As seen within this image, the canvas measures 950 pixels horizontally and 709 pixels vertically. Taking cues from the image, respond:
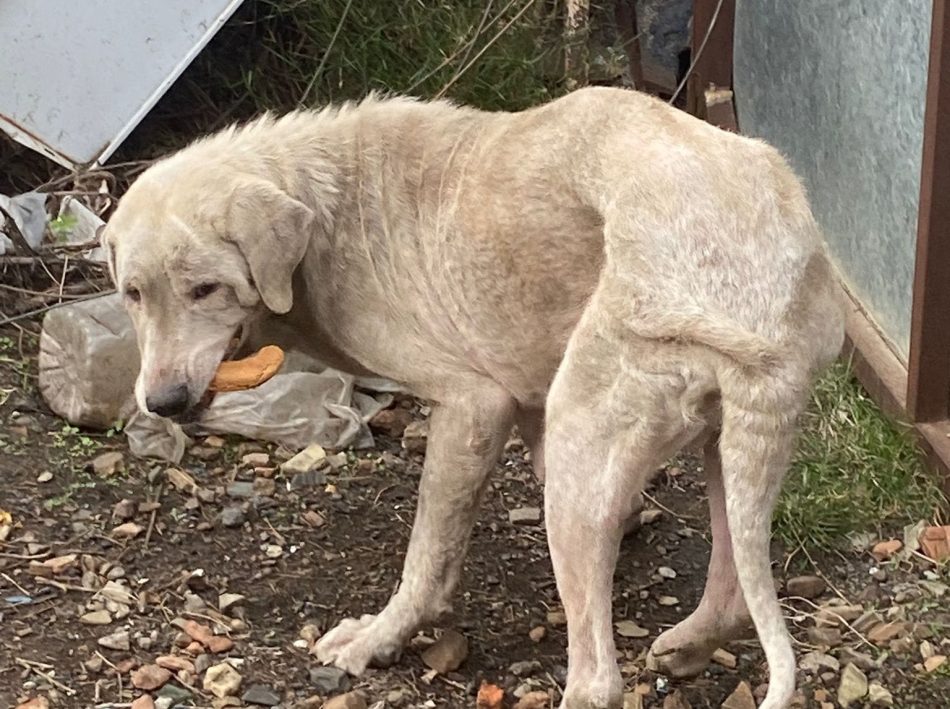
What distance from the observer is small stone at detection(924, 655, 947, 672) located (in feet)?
11.5

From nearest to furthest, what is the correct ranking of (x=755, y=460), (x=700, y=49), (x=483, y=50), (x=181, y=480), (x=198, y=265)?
(x=755, y=460), (x=198, y=265), (x=181, y=480), (x=483, y=50), (x=700, y=49)

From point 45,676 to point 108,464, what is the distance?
3.67 feet

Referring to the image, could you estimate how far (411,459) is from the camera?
4664mm

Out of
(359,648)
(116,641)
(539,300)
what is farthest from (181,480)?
(539,300)

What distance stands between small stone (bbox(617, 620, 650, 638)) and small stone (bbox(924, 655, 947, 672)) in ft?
2.39

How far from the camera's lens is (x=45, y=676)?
342 centimetres

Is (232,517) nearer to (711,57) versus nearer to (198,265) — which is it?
(198,265)

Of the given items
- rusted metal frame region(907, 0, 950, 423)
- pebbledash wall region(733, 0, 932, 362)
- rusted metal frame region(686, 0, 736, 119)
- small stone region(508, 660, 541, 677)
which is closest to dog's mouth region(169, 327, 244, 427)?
small stone region(508, 660, 541, 677)

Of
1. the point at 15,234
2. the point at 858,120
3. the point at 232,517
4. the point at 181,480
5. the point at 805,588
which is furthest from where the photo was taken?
the point at 15,234

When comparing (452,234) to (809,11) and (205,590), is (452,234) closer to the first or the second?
(205,590)

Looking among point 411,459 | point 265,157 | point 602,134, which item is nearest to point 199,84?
point 411,459

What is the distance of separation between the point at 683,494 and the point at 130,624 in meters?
1.81

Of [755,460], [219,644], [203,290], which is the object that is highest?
[203,290]

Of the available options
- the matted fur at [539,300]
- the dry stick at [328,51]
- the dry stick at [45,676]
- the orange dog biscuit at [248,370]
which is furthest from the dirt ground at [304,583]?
the dry stick at [328,51]
